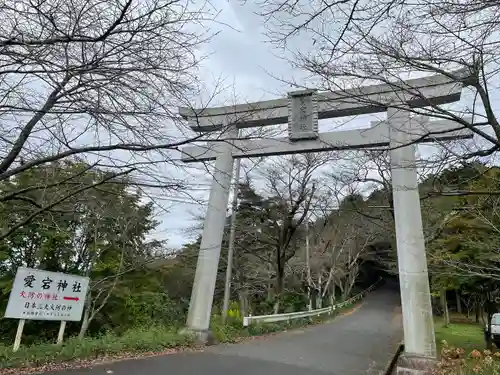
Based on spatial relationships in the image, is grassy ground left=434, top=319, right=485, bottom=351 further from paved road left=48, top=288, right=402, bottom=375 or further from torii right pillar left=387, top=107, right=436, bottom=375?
torii right pillar left=387, top=107, right=436, bottom=375

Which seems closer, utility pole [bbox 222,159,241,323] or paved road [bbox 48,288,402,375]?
paved road [bbox 48,288,402,375]

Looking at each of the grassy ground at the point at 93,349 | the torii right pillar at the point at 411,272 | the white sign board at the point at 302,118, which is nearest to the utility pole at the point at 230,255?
the grassy ground at the point at 93,349

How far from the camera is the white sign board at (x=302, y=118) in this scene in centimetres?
891

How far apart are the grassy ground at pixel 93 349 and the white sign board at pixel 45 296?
1.90 ft

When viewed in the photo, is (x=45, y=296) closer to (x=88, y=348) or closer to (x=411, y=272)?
(x=88, y=348)

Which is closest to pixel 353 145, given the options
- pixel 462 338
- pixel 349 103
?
pixel 349 103

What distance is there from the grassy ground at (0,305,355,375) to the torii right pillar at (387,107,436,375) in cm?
469

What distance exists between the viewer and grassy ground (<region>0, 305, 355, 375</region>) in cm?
568

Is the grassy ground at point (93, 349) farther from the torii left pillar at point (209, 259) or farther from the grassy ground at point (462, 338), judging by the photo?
the grassy ground at point (462, 338)

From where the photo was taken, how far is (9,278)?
1423cm

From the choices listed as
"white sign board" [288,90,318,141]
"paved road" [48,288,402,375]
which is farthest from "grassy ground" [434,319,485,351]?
"white sign board" [288,90,318,141]

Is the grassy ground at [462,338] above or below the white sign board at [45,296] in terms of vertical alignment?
below

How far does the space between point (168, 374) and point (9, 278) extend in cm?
1170

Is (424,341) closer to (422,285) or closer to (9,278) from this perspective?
(422,285)
